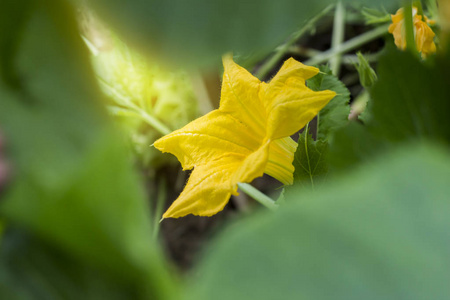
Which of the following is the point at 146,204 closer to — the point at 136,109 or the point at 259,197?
the point at 259,197

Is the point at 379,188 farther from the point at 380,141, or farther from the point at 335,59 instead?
the point at 335,59

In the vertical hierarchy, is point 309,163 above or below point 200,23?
below

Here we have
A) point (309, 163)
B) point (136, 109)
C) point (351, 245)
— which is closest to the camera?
point (351, 245)

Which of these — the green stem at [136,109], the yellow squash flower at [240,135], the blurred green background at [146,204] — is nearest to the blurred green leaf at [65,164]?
the blurred green background at [146,204]

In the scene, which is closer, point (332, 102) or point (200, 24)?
point (200, 24)

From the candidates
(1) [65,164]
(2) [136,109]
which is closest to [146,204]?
(1) [65,164]

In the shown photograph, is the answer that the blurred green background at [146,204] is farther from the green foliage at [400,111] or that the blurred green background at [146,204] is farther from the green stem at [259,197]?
the green stem at [259,197]

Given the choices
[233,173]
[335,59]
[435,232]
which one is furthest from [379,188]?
[335,59]
